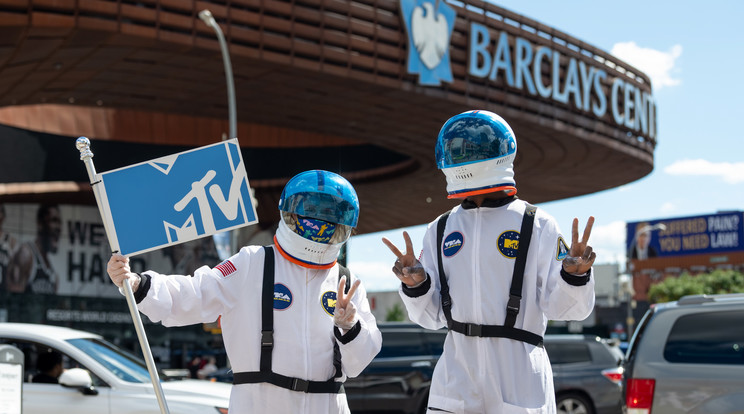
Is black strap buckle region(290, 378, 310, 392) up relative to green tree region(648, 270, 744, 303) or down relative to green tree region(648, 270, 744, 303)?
down

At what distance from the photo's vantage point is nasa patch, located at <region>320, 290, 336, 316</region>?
162 inches

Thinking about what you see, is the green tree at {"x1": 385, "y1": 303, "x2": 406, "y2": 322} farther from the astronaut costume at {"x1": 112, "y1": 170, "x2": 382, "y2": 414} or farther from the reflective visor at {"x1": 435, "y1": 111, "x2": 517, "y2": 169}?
the reflective visor at {"x1": 435, "y1": 111, "x2": 517, "y2": 169}

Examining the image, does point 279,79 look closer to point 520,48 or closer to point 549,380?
point 520,48

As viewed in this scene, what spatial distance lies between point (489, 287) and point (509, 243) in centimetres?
20

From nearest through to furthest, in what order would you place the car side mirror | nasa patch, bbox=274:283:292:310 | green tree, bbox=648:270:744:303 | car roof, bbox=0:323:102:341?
nasa patch, bbox=274:283:292:310 < the car side mirror < car roof, bbox=0:323:102:341 < green tree, bbox=648:270:744:303

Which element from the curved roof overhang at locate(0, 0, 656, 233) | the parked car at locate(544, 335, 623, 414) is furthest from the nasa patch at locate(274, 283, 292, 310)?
the curved roof overhang at locate(0, 0, 656, 233)

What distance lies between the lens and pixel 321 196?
4.11 meters

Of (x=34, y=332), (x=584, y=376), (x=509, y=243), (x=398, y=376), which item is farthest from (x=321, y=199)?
(x=584, y=376)

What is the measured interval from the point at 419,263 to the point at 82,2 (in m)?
14.4

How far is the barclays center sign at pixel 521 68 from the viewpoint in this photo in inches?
868

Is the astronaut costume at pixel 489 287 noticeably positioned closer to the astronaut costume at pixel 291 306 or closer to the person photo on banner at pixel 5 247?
the astronaut costume at pixel 291 306

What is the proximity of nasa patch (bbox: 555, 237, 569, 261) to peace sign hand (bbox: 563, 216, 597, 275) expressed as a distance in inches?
5.3

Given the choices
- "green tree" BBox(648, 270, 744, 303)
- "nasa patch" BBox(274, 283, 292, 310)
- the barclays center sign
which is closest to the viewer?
"nasa patch" BBox(274, 283, 292, 310)

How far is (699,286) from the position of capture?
63719 mm
